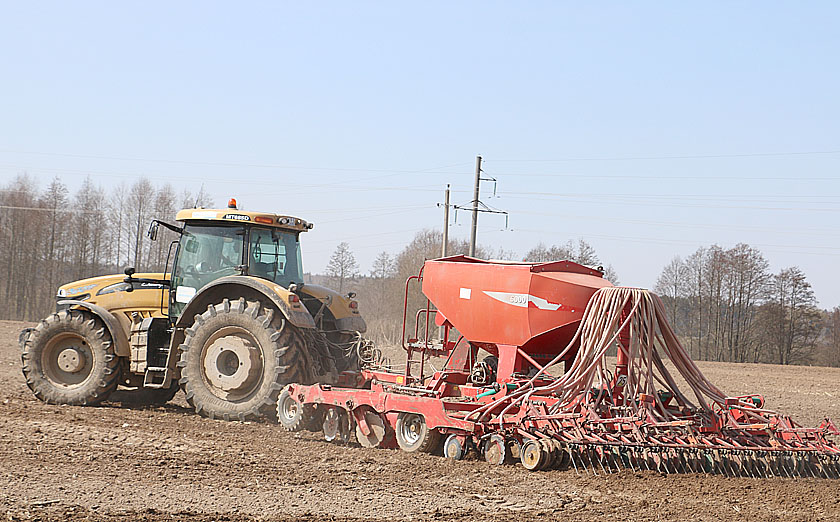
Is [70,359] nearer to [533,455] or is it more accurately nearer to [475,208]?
[533,455]

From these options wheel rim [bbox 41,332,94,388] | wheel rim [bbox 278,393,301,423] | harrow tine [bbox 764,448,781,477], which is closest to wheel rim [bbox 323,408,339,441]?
wheel rim [bbox 278,393,301,423]

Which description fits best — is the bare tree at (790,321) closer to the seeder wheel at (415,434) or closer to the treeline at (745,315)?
the treeline at (745,315)

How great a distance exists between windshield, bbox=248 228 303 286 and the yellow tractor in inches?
0.5

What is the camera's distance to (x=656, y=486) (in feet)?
21.5

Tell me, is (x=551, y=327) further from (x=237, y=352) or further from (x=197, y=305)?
(x=197, y=305)

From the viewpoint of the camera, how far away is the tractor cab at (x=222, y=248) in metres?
10.1

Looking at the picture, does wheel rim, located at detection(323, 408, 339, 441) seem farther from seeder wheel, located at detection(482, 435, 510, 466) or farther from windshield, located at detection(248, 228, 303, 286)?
windshield, located at detection(248, 228, 303, 286)

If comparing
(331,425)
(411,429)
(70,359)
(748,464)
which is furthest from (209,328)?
(748,464)

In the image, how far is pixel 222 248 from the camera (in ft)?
33.6

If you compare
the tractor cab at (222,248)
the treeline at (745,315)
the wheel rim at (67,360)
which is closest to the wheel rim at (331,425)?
the tractor cab at (222,248)

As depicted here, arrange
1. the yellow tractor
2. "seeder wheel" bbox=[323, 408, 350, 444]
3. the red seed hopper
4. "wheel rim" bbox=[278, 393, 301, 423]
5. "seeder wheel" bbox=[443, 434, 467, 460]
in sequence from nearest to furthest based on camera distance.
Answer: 1. the red seed hopper
2. "seeder wheel" bbox=[443, 434, 467, 460]
3. "seeder wheel" bbox=[323, 408, 350, 444]
4. "wheel rim" bbox=[278, 393, 301, 423]
5. the yellow tractor

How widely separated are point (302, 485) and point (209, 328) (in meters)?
3.71

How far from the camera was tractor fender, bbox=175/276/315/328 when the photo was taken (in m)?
9.20

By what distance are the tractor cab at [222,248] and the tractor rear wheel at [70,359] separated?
1.05 meters
